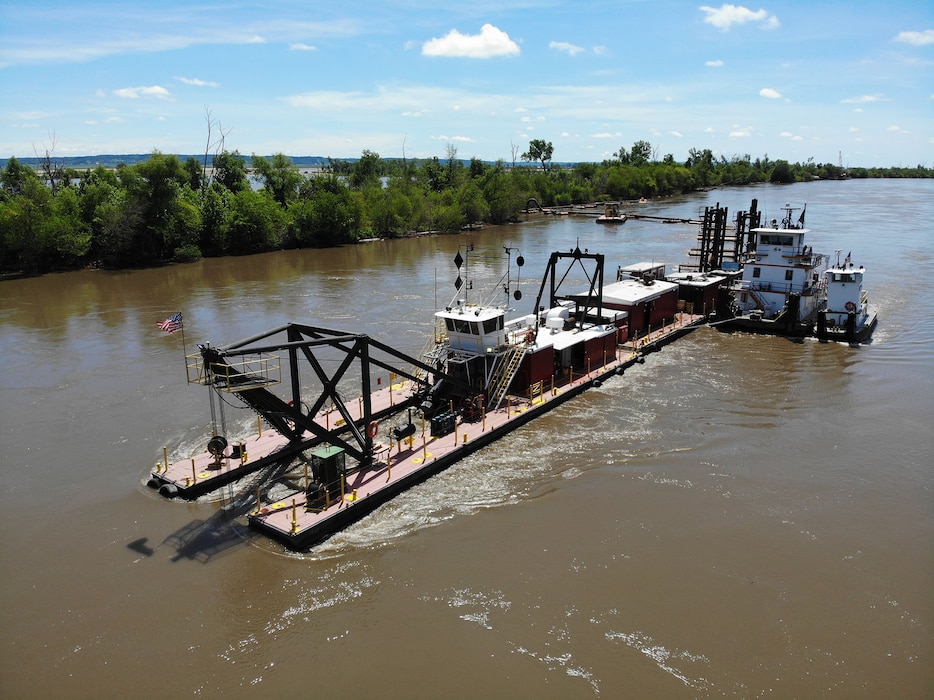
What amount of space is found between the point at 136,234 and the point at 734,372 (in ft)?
176

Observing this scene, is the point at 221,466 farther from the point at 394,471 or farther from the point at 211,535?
the point at 394,471

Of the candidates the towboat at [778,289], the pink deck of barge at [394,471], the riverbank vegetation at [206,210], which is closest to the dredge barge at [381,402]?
the pink deck of barge at [394,471]

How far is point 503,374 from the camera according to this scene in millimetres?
24547

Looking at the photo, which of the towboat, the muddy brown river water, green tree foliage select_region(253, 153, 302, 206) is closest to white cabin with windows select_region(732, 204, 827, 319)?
the towboat

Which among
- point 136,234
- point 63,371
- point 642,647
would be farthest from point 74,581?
point 136,234

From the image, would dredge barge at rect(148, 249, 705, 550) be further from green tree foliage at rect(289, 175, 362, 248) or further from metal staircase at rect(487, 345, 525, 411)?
green tree foliage at rect(289, 175, 362, 248)

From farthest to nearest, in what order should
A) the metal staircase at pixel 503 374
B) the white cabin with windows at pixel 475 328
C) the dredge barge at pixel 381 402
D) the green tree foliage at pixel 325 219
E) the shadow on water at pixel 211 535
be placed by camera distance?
the green tree foliage at pixel 325 219 → the metal staircase at pixel 503 374 → the white cabin with windows at pixel 475 328 → the dredge barge at pixel 381 402 → the shadow on water at pixel 211 535

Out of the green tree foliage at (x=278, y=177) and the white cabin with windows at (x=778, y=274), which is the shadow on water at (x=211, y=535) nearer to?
the white cabin with windows at (x=778, y=274)

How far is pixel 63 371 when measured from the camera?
100ft

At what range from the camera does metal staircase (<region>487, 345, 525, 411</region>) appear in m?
24.2

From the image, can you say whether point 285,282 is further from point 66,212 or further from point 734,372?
point 734,372

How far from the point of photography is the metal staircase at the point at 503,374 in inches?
953

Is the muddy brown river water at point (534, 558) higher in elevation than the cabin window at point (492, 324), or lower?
lower

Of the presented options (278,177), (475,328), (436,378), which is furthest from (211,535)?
(278,177)
